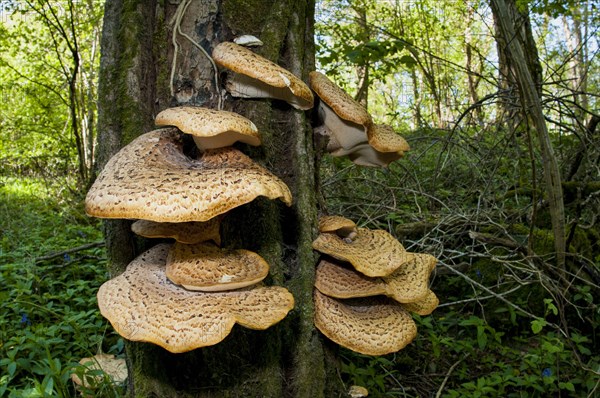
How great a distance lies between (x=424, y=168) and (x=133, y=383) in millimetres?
7530

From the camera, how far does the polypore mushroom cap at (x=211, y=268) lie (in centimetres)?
194

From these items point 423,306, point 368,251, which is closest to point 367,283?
point 368,251

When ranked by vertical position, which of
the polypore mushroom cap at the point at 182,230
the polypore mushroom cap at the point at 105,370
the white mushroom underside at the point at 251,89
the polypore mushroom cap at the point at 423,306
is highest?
the white mushroom underside at the point at 251,89

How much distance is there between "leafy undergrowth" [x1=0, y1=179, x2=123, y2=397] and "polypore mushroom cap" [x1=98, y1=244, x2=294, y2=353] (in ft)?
3.43

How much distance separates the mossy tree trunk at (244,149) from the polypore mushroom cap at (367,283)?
0.12 meters

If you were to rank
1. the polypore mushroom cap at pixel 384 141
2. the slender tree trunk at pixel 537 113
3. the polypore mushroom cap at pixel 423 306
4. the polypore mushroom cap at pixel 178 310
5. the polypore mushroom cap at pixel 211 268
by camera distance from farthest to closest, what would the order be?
the slender tree trunk at pixel 537 113 < the polypore mushroom cap at pixel 423 306 < the polypore mushroom cap at pixel 384 141 < the polypore mushroom cap at pixel 211 268 < the polypore mushroom cap at pixel 178 310

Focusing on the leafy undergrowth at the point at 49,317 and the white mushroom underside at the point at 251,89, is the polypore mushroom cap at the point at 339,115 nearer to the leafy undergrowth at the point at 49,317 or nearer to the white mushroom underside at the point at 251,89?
the white mushroom underside at the point at 251,89

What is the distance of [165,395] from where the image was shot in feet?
7.32

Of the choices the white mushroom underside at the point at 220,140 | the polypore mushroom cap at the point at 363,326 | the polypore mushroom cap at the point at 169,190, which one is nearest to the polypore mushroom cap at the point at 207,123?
the white mushroom underside at the point at 220,140

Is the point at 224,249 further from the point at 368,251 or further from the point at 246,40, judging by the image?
the point at 246,40

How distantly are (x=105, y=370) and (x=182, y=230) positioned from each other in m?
1.67

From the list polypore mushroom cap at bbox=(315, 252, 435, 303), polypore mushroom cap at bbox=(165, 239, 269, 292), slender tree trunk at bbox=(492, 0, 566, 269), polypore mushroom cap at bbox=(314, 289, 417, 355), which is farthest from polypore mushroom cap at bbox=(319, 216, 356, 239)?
slender tree trunk at bbox=(492, 0, 566, 269)

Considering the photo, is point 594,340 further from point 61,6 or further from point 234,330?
point 61,6

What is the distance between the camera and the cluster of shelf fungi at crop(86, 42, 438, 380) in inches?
67.0
